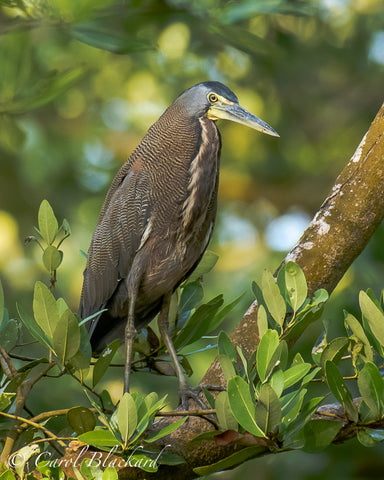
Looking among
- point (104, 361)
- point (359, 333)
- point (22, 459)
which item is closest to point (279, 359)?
point (359, 333)

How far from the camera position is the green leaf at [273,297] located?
1.62m

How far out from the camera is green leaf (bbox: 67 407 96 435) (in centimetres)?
156

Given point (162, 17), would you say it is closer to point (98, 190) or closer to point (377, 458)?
point (377, 458)

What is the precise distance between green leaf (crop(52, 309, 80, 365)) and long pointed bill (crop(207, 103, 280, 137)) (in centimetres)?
104

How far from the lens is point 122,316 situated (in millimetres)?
2605

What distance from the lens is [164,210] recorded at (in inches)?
91.9

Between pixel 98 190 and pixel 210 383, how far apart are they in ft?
16.0

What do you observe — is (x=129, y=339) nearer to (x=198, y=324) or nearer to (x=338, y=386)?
(x=198, y=324)

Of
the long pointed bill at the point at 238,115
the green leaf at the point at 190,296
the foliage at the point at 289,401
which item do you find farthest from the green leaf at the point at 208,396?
the long pointed bill at the point at 238,115

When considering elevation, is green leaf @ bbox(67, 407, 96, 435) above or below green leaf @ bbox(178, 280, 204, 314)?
below

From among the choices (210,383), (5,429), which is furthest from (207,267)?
(5,429)

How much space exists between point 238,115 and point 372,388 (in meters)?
1.20

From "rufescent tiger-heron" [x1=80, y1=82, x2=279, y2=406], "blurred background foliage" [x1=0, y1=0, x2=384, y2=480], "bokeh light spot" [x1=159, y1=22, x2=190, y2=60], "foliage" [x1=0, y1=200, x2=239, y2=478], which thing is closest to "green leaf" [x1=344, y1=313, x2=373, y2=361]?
"foliage" [x1=0, y1=200, x2=239, y2=478]

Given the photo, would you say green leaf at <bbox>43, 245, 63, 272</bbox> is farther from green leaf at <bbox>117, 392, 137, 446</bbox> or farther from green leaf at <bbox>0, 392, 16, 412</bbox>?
green leaf at <bbox>117, 392, 137, 446</bbox>
